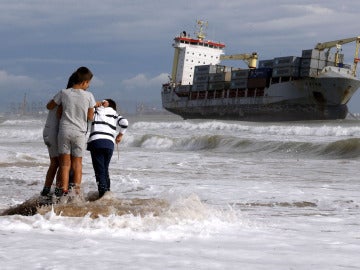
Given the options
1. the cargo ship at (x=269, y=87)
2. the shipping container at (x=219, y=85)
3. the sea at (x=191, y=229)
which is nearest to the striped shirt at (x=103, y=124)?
the sea at (x=191, y=229)

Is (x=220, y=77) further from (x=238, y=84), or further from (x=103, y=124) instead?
(x=103, y=124)

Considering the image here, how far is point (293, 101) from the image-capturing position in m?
54.1

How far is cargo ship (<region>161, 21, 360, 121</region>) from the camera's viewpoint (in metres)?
52.2

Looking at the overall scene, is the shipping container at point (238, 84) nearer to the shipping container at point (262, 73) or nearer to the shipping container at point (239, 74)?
the shipping container at point (239, 74)

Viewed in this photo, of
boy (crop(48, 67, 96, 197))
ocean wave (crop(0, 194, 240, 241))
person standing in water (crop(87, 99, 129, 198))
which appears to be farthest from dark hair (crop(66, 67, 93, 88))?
ocean wave (crop(0, 194, 240, 241))

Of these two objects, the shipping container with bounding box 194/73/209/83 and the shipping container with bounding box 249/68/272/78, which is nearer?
the shipping container with bounding box 249/68/272/78

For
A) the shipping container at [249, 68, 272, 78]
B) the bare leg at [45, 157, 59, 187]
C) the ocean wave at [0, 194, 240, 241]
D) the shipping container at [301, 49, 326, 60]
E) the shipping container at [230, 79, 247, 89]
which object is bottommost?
the ocean wave at [0, 194, 240, 241]

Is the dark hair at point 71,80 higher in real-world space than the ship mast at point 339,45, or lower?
lower

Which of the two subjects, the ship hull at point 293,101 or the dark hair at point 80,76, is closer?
the dark hair at point 80,76

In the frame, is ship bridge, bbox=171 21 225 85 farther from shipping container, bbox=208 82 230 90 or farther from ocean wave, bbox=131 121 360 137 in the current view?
ocean wave, bbox=131 121 360 137

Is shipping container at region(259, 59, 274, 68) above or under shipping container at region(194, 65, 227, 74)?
above

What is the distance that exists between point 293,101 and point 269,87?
2.90m

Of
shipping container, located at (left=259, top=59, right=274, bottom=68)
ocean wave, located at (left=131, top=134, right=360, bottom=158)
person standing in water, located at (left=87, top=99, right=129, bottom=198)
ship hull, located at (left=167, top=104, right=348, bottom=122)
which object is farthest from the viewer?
shipping container, located at (left=259, top=59, right=274, bottom=68)

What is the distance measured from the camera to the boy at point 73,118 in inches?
196
